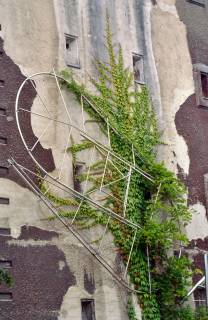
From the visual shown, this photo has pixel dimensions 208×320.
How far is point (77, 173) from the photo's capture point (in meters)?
17.0

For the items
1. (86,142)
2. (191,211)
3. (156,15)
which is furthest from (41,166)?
(156,15)

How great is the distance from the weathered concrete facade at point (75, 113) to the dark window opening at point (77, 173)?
0.59 ft

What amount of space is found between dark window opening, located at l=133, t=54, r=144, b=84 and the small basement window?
173cm

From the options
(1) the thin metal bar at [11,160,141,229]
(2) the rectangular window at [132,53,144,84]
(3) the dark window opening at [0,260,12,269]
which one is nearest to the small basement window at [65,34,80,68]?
(2) the rectangular window at [132,53,144,84]

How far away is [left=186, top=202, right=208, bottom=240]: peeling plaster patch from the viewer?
61.4 ft

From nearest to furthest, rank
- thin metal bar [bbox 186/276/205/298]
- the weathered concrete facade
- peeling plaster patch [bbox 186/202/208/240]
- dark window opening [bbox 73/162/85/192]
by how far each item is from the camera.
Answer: the weathered concrete facade < dark window opening [bbox 73/162/85/192] < thin metal bar [bbox 186/276/205/298] < peeling plaster patch [bbox 186/202/208/240]

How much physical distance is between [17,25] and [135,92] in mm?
3258

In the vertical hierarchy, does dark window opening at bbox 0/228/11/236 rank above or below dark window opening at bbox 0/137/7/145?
below

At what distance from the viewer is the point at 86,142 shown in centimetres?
1712

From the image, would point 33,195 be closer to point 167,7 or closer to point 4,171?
point 4,171

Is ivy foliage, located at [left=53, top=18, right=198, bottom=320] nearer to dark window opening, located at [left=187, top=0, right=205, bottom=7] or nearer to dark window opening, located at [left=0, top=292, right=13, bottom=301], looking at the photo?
Answer: dark window opening, located at [left=0, top=292, right=13, bottom=301]

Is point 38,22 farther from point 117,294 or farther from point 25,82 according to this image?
point 117,294

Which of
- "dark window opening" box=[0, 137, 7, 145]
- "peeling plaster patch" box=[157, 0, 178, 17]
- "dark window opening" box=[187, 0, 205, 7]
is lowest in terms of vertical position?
"dark window opening" box=[0, 137, 7, 145]

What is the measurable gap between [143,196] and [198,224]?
2003 mm
